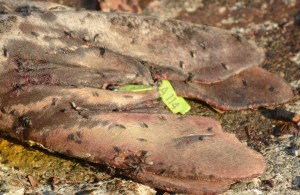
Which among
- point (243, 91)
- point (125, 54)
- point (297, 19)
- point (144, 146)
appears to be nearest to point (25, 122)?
point (144, 146)

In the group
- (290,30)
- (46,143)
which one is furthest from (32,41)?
(290,30)

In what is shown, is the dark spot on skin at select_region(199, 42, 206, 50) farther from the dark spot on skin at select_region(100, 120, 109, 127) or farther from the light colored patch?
the dark spot on skin at select_region(100, 120, 109, 127)

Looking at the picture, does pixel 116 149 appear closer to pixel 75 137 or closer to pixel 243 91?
pixel 75 137

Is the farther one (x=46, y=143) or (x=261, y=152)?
(x=261, y=152)

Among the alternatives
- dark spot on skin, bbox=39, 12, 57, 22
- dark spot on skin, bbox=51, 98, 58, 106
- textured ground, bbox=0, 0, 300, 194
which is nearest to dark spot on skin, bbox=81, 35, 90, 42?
dark spot on skin, bbox=39, 12, 57, 22

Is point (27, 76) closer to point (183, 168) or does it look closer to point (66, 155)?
point (66, 155)

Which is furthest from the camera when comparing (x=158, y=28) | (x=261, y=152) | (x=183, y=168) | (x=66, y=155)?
(x=158, y=28)

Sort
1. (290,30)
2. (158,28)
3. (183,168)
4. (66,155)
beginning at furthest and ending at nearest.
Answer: (290,30) → (158,28) → (66,155) → (183,168)
